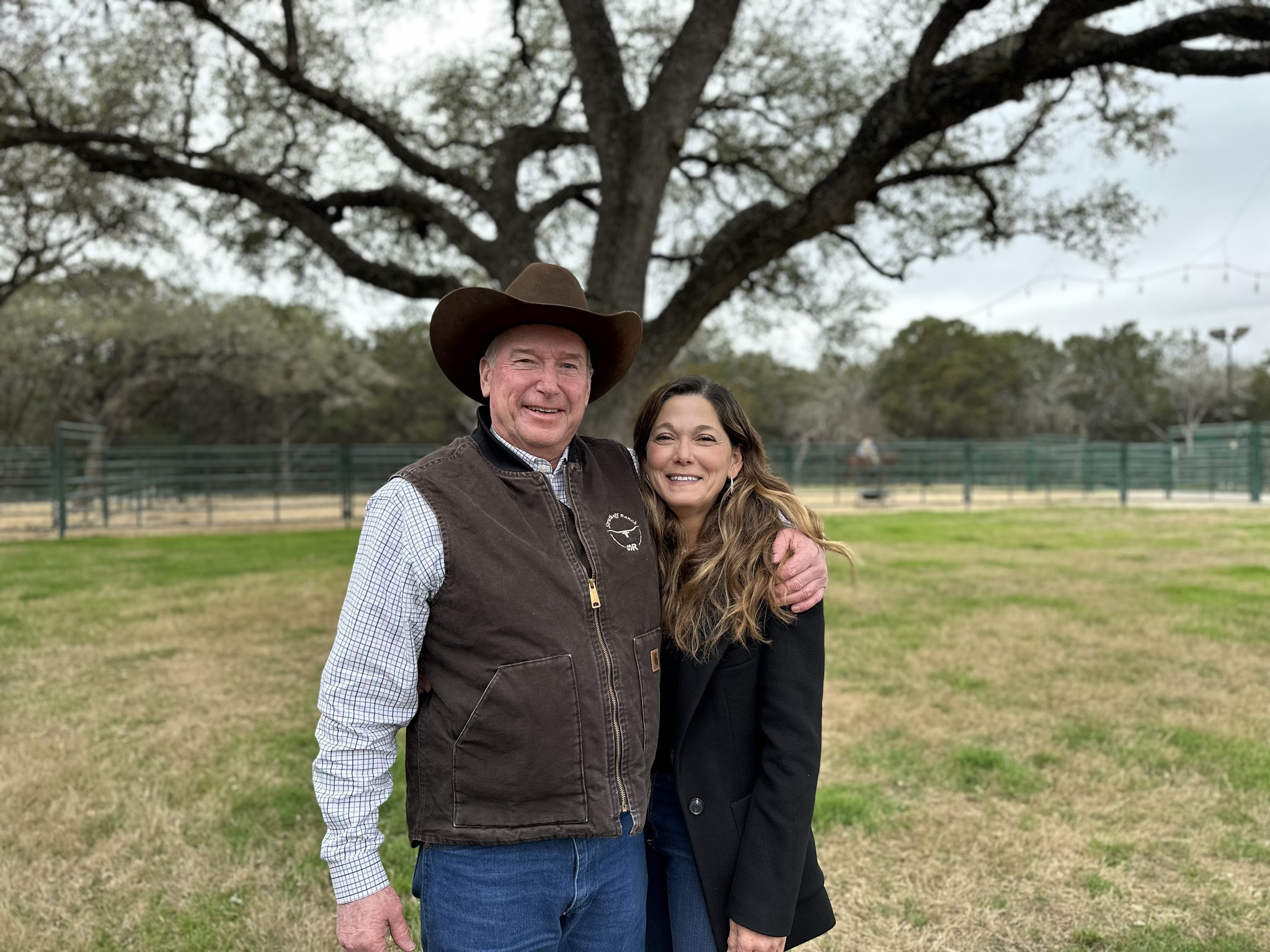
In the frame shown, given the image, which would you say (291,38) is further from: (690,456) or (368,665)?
(368,665)

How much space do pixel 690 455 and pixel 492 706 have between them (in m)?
0.76

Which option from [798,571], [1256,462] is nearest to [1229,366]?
[1256,462]

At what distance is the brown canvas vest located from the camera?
5.74 feet

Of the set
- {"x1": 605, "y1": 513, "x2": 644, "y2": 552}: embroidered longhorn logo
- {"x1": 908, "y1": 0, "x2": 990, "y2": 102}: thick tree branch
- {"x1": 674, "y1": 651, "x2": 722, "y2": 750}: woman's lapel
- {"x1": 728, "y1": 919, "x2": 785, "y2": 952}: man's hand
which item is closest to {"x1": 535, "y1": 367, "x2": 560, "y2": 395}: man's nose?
{"x1": 605, "y1": 513, "x2": 644, "y2": 552}: embroidered longhorn logo

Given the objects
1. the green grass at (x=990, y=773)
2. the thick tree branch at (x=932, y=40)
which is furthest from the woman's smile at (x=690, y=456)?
the thick tree branch at (x=932, y=40)

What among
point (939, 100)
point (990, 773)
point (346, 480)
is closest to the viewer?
point (990, 773)

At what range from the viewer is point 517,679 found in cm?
174

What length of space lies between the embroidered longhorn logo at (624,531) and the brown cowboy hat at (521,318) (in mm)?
446

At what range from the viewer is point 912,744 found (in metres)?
5.10

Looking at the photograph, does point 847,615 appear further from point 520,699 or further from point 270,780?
point 520,699

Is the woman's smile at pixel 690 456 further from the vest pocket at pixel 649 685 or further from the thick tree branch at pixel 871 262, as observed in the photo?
the thick tree branch at pixel 871 262

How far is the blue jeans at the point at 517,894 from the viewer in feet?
5.85

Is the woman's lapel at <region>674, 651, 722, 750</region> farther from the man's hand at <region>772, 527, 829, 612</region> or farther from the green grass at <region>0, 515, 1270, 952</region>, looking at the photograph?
the green grass at <region>0, 515, 1270, 952</region>

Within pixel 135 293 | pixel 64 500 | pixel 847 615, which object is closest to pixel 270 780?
pixel 847 615
